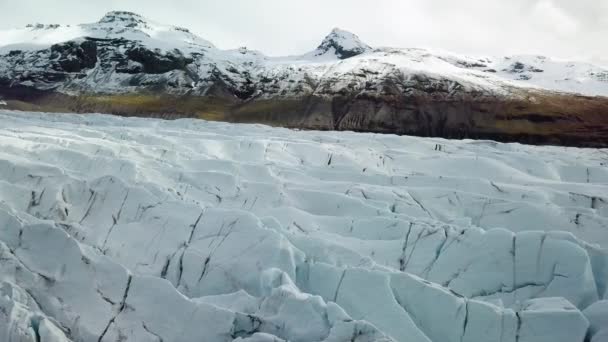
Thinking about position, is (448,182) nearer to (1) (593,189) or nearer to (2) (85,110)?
(1) (593,189)

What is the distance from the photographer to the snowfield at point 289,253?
7.55 m

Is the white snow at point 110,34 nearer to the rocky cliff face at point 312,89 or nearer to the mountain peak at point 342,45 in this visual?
the rocky cliff face at point 312,89

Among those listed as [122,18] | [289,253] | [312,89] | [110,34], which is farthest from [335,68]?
[289,253]

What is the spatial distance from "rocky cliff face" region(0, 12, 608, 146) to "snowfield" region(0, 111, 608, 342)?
66182mm

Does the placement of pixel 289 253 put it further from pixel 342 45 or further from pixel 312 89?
pixel 342 45

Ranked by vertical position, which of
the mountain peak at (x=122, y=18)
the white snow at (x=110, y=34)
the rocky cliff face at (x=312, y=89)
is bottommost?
the rocky cliff face at (x=312, y=89)

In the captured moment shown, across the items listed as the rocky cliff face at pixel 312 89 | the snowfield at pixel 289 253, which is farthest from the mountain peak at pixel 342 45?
the snowfield at pixel 289 253

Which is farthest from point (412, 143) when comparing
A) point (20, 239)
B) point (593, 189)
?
point (20, 239)

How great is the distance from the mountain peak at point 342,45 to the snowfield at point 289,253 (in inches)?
5626

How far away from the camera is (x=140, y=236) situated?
1045cm

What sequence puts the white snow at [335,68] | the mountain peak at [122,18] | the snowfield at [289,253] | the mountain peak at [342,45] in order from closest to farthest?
the snowfield at [289,253]
the white snow at [335,68]
the mountain peak at [342,45]
the mountain peak at [122,18]

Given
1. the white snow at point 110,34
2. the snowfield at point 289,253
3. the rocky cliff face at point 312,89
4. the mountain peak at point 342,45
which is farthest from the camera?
the mountain peak at point 342,45

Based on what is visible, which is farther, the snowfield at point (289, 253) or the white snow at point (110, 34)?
the white snow at point (110, 34)

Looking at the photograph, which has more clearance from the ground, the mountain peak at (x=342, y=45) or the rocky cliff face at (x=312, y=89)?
the mountain peak at (x=342, y=45)
